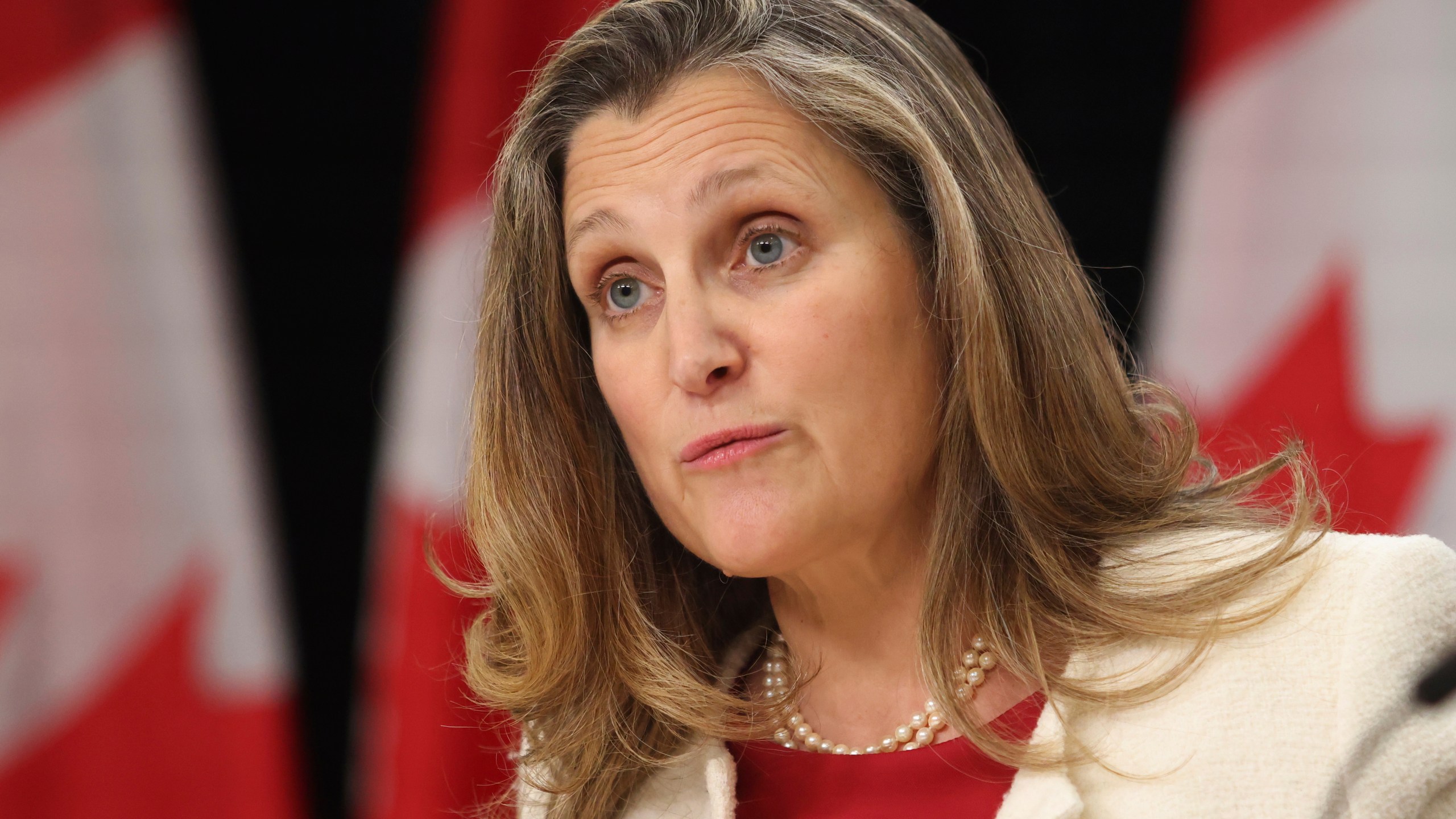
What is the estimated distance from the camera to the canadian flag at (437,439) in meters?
2.69

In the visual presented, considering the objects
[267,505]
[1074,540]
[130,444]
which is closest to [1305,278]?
[1074,540]

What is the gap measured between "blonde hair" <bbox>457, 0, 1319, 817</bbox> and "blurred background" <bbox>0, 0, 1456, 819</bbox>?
860mm

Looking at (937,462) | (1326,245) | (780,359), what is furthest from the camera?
(1326,245)

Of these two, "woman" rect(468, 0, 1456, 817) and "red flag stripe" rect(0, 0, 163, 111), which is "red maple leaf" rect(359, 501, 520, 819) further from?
"red flag stripe" rect(0, 0, 163, 111)

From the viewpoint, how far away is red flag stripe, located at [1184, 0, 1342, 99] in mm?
2658

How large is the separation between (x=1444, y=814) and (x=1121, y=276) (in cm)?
179

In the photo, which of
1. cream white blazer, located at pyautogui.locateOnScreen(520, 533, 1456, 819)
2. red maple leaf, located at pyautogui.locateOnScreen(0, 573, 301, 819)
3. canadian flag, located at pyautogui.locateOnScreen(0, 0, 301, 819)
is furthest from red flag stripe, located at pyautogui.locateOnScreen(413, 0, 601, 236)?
cream white blazer, located at pyautogui.locateOnScreen(520, 533, 1456, 819)

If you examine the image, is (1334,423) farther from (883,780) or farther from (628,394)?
(628,394)

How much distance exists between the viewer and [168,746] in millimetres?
3004

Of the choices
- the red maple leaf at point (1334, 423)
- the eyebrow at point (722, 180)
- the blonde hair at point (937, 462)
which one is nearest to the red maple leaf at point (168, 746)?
the blonde hair at point (937, 462)

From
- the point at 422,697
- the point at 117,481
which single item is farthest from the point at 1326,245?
the point at 117,481

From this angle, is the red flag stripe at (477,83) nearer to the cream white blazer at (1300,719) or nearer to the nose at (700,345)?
the nose at (700,345)

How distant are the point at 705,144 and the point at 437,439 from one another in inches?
61.2

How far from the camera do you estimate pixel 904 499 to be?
1499mm
